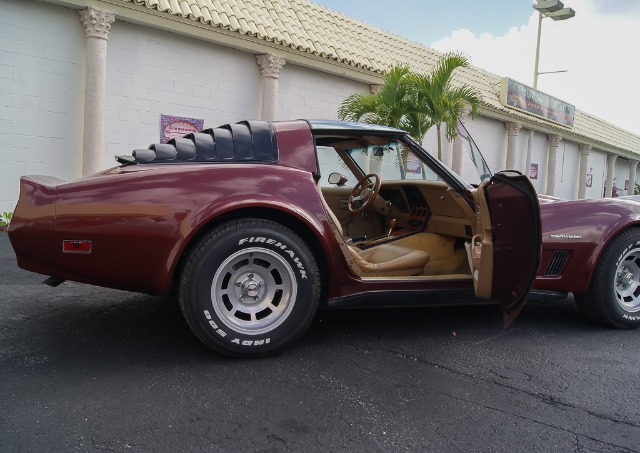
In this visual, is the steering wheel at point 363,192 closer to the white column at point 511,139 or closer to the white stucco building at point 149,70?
the white stucco building at point 149,70

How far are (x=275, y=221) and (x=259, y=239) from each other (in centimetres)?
22

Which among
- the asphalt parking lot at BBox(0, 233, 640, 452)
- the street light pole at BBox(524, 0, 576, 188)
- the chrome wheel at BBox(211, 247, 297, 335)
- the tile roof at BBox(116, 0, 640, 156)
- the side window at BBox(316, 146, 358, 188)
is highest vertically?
the street light pole at BBox(524, 0, 576, 188)

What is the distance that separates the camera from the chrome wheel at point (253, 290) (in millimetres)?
2814

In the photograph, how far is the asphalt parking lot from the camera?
6.84 feet

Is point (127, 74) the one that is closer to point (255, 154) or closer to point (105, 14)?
point (105, 14)

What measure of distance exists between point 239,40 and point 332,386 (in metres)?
8.46

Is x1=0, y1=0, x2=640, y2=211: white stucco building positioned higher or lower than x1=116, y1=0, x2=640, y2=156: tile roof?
lower

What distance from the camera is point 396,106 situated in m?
8.78

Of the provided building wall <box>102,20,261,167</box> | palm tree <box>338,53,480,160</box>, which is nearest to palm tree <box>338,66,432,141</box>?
palm tree <box>338,53,480,160</box>

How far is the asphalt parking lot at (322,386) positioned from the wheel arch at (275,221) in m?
0.47

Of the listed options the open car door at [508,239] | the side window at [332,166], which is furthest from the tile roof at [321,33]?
the open car door at [508,239]

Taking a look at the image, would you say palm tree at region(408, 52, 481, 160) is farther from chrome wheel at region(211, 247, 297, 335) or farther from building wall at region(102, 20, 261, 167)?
chrome wheel at region(211, 247, 297, 335)

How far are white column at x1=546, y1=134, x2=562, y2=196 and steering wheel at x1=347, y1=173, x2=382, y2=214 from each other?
54.5ft

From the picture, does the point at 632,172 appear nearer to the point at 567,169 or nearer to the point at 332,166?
the point at 567,169
